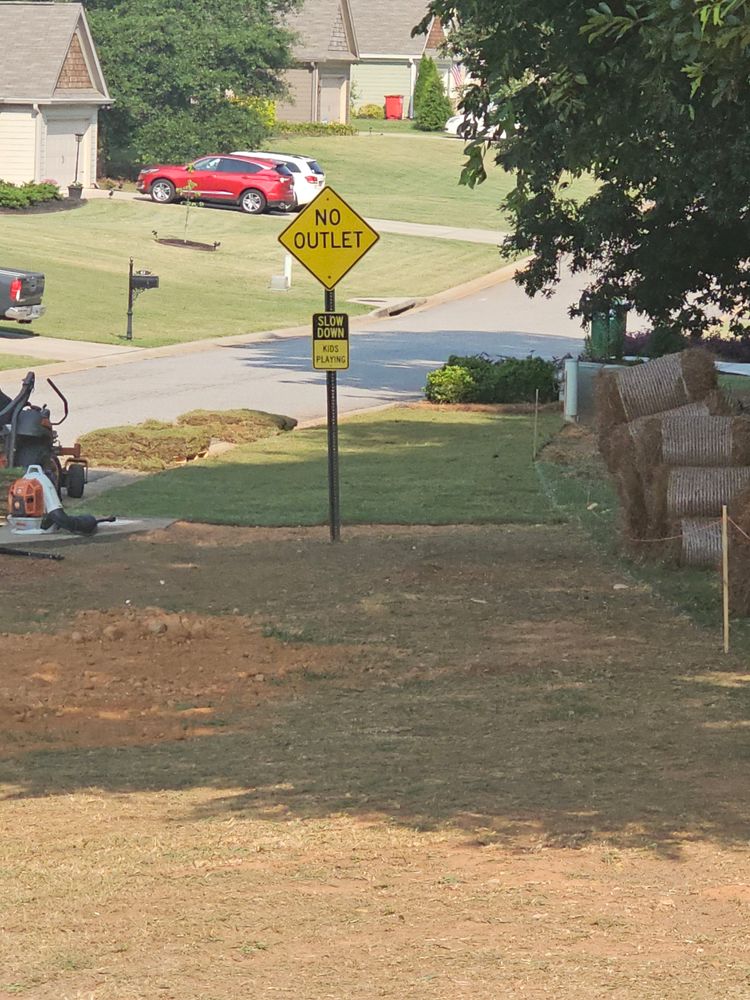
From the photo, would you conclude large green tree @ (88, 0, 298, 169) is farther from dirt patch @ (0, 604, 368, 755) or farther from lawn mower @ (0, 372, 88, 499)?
dirt patch @ (0, 604, 368, 755)

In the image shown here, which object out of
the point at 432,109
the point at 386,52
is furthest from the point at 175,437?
the point at 386,52

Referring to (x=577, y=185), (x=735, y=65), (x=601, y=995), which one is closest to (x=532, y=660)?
(x=735, y=65)

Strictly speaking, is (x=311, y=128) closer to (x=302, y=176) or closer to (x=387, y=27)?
(x=387, y=27)

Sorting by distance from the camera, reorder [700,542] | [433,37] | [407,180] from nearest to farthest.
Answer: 1. [700,542]
2. [407,180]
3. [433,37]

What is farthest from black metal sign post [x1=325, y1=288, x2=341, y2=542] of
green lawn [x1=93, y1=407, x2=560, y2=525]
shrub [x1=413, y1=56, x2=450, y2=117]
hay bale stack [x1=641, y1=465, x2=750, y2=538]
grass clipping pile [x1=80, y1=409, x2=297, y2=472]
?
shrub [x1=413, y1=56, x2=450, y2=117]

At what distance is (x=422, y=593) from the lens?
13.7 metres

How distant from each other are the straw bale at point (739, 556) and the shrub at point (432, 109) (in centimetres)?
7851

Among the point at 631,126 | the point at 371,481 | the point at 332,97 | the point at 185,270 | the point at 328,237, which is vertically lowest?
the point at 371,481

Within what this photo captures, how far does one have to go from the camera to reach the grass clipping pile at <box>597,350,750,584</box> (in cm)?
1433

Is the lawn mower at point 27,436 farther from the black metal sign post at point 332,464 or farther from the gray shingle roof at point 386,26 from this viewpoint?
the gray shingle roof at point 386,26

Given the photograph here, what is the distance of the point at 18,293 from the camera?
3488 centimetres

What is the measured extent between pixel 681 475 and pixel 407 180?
190ft

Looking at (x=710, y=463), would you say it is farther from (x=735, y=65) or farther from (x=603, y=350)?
(x=603, y=350)

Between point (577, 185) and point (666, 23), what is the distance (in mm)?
63230
